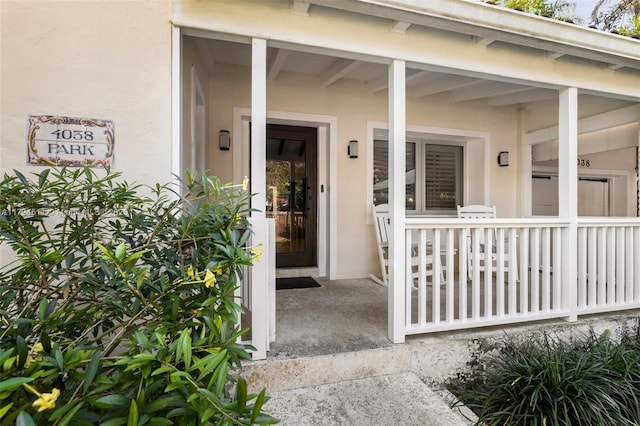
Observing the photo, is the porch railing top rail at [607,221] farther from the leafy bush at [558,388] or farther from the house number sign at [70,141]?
the house number sign at [70,141]

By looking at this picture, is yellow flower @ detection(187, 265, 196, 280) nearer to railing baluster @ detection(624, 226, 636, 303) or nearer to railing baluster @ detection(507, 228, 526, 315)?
railing baluster @ detection(507, 228, 526, 315)

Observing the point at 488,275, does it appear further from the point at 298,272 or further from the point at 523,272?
the point at 298,272

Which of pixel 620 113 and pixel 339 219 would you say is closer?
pixel 620 113

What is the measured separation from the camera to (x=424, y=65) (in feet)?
8.13

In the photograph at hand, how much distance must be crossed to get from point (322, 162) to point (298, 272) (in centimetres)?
151

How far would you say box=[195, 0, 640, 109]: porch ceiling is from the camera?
2.16m

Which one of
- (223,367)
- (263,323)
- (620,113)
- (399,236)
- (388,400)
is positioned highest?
(620,113)

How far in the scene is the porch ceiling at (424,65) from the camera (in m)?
2.16

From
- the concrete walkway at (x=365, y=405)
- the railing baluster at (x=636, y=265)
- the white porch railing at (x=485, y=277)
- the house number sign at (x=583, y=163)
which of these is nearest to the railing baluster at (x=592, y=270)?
the white porch railing at (x=485, y=277)

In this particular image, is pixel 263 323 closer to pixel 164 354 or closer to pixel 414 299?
pixel 164 354

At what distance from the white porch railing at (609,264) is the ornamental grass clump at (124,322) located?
3115 mm

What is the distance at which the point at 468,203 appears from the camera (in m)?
4.92

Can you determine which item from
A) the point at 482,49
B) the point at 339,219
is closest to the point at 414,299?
the point at 339,219

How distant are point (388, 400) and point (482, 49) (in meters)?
2.67
